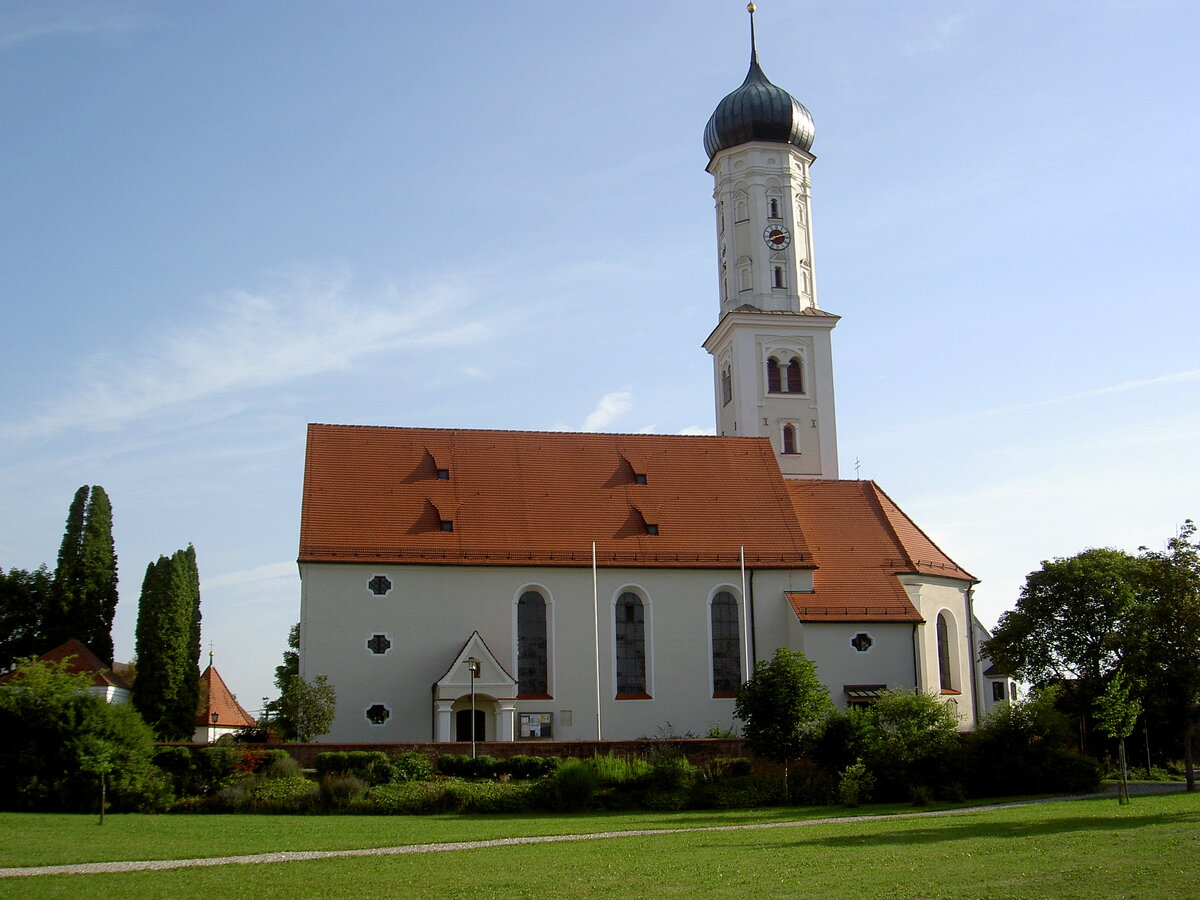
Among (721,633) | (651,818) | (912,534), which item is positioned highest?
(912,534)

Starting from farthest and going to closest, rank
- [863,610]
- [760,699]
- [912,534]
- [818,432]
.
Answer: [818,432]
[912,534]
[863,610]
[760,699]

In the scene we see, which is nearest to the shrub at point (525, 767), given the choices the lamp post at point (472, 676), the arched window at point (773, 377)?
the lamp post at point (472, 676)

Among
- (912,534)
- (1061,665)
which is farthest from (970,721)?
(912,534)

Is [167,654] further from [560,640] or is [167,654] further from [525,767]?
[525,767]

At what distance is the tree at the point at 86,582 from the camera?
51188mm

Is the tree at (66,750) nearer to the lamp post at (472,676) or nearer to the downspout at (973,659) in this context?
the lamp post at (472,676)

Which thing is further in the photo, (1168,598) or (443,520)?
(443,520)

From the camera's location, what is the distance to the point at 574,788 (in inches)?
1090

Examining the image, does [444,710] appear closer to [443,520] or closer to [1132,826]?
[443,520]

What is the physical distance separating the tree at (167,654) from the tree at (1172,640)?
32409 millimetres

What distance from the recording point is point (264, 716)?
151ft

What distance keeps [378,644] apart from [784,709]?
1392 cm

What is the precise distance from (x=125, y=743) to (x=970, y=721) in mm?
27544

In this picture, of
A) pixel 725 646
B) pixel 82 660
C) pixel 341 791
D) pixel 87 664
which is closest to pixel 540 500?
pixel 725 646
